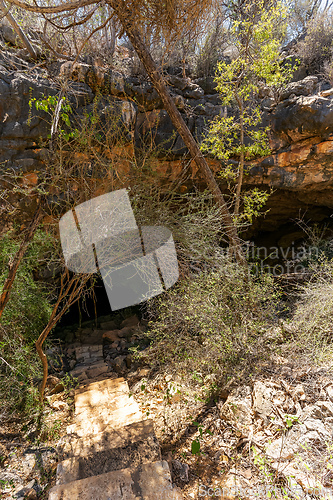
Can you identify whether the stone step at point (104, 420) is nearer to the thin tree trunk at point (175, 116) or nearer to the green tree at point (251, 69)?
the thin tree trunk at point (175, 116)

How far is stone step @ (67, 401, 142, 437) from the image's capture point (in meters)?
2.89

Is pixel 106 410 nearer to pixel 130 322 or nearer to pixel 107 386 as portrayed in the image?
pixel 107 386

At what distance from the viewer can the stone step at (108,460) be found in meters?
2.31

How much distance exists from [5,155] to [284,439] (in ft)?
16.9

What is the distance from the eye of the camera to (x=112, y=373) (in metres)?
4.37

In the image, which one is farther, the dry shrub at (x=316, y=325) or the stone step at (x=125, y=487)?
the dry shrub at (x=316, y=325)

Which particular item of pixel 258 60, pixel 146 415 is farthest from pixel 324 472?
pixel 258 60

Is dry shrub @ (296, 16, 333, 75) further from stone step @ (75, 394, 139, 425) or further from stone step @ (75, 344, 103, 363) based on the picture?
stone step @ (75, 344, 103, 363)

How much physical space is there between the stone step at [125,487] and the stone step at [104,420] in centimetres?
69

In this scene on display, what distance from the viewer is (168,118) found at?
537 centimetres

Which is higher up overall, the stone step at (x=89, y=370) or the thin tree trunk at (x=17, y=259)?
the thin tree trunk at (x=17, y=259)

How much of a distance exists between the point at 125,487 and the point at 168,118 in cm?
531

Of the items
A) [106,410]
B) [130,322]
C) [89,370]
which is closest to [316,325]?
[106,410]

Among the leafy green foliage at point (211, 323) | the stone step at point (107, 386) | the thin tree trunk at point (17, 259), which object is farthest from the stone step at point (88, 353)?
the thin tree trunk at point (17, 259)
